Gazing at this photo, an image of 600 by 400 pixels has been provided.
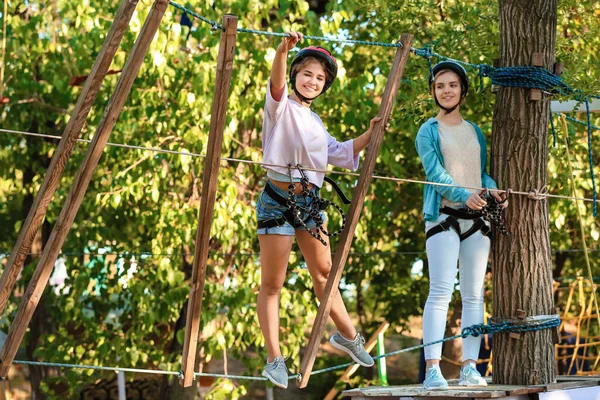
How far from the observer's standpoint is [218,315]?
28.1ft

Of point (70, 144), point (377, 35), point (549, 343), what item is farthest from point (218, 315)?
point (70, 144)

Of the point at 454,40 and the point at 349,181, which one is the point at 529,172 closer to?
the point at 454,40

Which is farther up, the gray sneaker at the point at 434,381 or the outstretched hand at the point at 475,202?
the outstretched hand at the point at 475,202

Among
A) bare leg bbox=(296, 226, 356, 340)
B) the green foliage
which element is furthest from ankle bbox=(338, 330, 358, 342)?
the green foliage

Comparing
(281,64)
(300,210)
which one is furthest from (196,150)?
(281,64)

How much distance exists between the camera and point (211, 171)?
13.1ft

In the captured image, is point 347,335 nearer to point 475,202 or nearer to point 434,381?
point 434,381

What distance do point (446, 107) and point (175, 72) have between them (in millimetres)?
3920

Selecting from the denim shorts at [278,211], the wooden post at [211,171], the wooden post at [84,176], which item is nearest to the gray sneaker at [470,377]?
the denim shorts at [278,211]

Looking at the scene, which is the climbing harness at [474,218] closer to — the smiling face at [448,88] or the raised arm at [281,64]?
the smiling face at [448,88]

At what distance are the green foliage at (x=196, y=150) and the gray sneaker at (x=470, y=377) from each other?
255cm

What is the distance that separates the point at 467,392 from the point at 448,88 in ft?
4.72

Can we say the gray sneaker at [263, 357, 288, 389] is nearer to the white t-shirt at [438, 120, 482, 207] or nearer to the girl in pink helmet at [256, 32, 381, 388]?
the girl in pink helmet at [256, 32, 381, 388]

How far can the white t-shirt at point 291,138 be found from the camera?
173 inches
